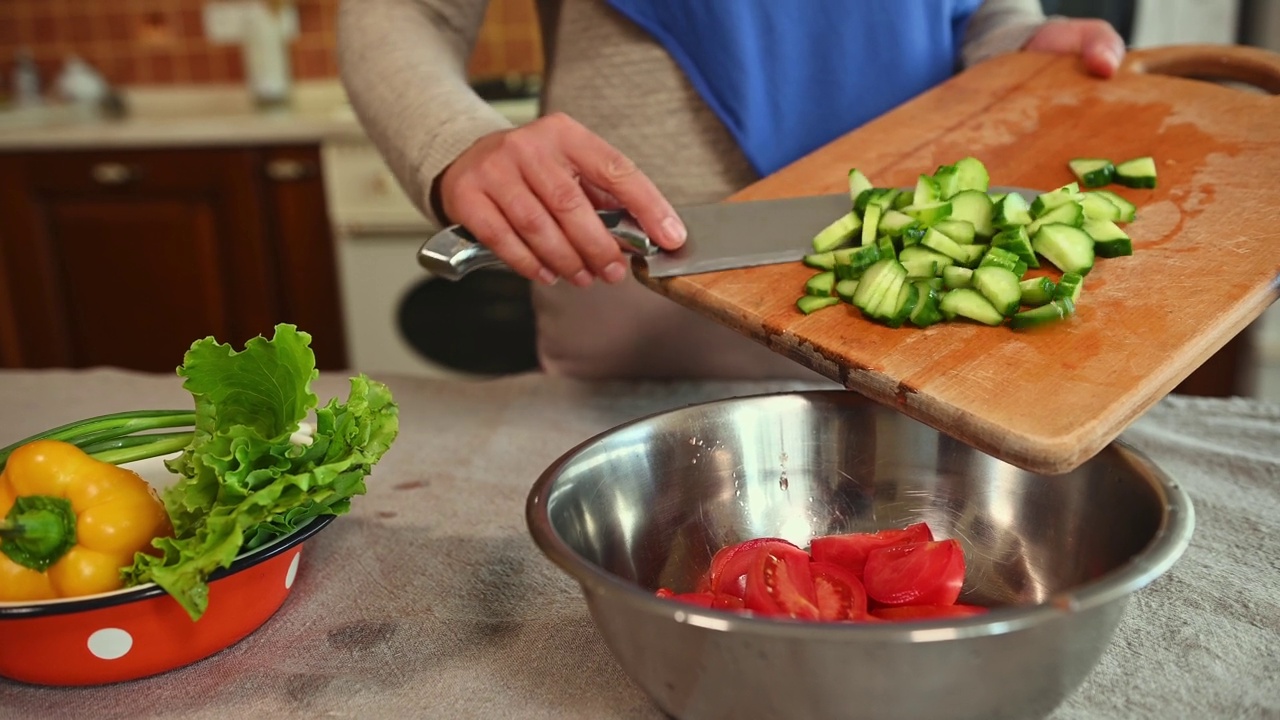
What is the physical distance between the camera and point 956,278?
2.73 ft

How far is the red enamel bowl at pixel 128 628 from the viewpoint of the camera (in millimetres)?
666

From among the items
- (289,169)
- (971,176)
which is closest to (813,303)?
(971,176)

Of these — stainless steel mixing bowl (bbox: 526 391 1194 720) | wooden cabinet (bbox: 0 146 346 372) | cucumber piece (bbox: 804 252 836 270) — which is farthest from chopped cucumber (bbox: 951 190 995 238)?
wooden cabinet (bbox: 0 146 346 372)

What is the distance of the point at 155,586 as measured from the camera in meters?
0.67

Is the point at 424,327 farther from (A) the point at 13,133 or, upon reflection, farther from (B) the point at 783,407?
(B) the point at 783,407

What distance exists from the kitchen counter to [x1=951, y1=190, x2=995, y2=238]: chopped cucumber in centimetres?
164

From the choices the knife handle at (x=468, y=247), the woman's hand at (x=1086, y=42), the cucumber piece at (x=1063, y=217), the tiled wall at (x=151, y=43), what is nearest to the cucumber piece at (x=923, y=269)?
the cucumber piece at (x=1063, y=217)

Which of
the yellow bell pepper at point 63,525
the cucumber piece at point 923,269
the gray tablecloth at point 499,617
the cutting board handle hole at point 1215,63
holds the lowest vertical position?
the gray tablecloth at point 499,617

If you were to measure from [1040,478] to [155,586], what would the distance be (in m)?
0.58

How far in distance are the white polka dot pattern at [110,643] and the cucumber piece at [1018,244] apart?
0.67 meters

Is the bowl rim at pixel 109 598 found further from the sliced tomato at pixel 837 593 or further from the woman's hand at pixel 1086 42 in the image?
the woman's hand at pixel 1086 42

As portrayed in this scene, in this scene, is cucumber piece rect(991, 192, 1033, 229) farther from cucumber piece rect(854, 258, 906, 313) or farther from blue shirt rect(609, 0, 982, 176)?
blue shirt rect(609, 0, 982, 176)

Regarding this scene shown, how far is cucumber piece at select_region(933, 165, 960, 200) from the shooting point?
962 millimetres

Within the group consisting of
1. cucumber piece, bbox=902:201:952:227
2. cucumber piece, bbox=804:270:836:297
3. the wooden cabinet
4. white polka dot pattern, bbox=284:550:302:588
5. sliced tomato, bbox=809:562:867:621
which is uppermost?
cucumber piece, bbox=902:201:952:227
